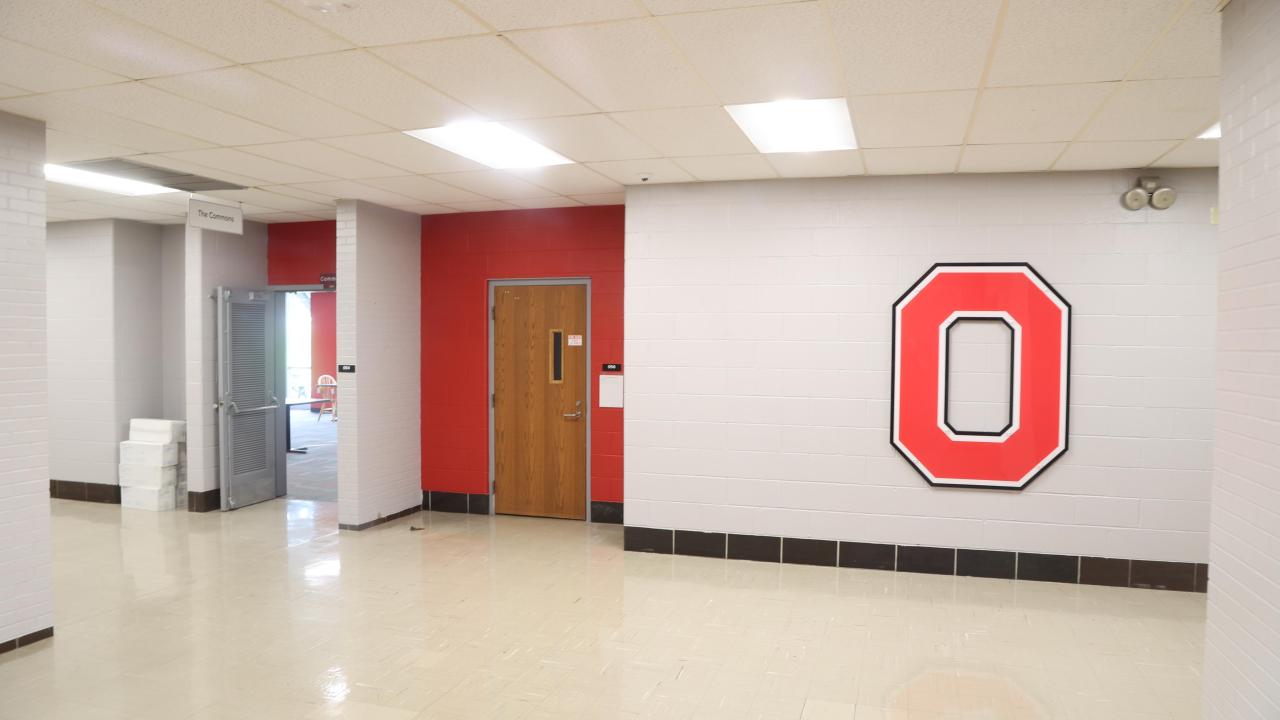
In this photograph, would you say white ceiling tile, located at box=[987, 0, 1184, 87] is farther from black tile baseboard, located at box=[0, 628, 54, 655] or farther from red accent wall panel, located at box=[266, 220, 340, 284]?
red accent wall panel, located at box=[266, 220, 340, 284]

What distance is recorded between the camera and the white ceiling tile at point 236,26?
9.20 feet

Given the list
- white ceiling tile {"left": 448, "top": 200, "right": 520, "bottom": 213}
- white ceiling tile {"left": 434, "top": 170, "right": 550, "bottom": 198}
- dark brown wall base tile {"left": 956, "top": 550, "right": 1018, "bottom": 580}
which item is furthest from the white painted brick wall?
dark brown wall base tile {"left": 956, "top": 550, "right": 1018, "bottom": 580}

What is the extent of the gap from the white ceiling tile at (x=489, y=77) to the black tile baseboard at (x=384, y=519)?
14.1ft

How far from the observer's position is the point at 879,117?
13.7ft

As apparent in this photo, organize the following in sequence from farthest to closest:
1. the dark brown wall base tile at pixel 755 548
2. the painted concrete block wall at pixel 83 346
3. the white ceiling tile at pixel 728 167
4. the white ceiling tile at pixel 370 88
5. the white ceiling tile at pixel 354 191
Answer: the painted concrete block wall at pixel 83 346 → the white ceiling tile at pixel 354 191 → the dark brown wall base tile at pixel 755 548 → the white ceiling tile at pixel 728 167 → the white ceiling tile at pixel 370 88

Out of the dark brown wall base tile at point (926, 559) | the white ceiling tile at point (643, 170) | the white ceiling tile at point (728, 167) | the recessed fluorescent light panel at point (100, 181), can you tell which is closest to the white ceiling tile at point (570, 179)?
the white ceiling tile at point (643, 170)

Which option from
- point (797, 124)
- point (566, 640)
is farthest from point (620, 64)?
point (566, 640)

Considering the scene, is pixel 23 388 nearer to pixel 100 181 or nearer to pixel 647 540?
pixel 100 181

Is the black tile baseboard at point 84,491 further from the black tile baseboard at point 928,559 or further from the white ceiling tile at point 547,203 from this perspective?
the black tile baseboard at point 928,559

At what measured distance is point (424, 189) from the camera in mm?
6293

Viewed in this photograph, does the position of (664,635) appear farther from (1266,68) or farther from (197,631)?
(1266,68)

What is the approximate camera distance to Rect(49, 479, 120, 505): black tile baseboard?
810cm

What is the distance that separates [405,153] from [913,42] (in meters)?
3.22

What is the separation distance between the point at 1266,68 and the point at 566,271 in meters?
5.51
